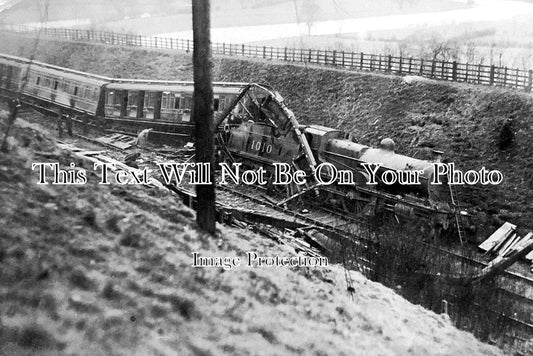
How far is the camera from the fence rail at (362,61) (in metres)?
25.2

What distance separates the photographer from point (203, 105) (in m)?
8.93

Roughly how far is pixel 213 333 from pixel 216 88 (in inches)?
649

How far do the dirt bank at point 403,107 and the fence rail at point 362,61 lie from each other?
1.02 metres

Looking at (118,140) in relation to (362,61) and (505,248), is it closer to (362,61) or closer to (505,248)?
(505,248)

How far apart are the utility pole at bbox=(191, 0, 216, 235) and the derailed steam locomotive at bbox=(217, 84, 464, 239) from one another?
27.9 feet

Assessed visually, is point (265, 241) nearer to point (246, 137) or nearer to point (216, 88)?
point (246, 137)

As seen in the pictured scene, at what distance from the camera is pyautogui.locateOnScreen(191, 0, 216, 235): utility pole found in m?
8.75

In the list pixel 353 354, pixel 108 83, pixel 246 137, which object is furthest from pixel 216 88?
pixel 353 354

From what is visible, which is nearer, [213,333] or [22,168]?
[213,333]

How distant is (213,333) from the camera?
6.45 metres

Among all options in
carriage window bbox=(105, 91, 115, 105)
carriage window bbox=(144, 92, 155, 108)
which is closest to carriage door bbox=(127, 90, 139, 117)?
carriage window bbox=(144, 92, 155, 108)

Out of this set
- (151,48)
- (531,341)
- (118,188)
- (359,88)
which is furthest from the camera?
(151,48)

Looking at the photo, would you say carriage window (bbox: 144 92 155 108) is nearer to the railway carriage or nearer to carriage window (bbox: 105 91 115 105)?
the railway carriage

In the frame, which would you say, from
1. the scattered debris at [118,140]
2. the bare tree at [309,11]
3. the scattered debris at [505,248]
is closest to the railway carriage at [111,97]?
the scattered debris at [118,140]
